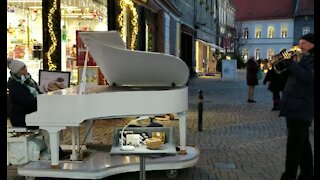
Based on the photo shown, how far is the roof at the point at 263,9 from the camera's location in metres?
88.2

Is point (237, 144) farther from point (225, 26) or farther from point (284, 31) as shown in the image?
point (284, 31)

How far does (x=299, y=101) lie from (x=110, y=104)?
2.34 metres

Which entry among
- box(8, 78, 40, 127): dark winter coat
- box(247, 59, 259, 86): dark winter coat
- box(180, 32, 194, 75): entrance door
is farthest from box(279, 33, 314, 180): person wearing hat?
box(180, 32, 194, 75): entrance door

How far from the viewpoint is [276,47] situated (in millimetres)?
89875

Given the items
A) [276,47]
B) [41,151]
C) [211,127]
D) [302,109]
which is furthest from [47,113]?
[276,47]

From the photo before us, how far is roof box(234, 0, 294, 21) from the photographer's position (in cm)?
8825

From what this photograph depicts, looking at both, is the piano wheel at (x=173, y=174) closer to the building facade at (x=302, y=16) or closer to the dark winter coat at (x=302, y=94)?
the dark winter coat at (x=302, y=94)

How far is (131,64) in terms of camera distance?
727 cm

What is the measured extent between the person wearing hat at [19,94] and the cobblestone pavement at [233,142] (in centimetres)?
156

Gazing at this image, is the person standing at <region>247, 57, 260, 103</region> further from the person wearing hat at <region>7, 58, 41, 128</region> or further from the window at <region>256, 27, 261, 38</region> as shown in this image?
the window at <region>256, 27, 261, 38</region>

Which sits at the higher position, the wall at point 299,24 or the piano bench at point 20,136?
the wall at point 299,24

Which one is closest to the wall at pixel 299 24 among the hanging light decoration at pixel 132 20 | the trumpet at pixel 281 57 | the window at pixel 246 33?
the window at pixel 246 33

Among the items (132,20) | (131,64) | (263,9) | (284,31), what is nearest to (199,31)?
(132,20)
